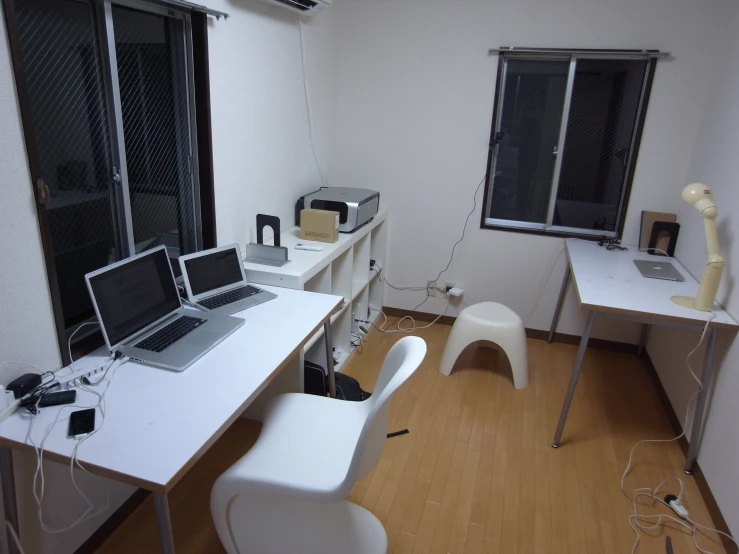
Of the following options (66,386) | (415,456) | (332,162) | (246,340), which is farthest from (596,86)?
(66,386)

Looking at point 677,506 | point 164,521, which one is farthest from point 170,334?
point 677,506

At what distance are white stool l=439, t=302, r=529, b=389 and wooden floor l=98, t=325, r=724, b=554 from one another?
0.11 m

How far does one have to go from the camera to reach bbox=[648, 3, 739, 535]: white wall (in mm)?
1914

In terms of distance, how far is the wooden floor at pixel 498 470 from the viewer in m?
1.83

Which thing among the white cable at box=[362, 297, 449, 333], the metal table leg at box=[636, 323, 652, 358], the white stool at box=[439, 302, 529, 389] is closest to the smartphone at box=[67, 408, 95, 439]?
the white stool at box=[439, 302, 529, 389]

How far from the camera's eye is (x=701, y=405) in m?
2.12

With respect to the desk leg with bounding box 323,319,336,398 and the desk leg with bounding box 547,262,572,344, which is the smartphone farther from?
Result: the desk leg with bounding box 547,262,572,344

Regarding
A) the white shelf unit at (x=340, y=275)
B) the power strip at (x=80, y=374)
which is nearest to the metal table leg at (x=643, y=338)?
the white shelf unit at (x=340, y=275)

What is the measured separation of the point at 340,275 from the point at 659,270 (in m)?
1.71

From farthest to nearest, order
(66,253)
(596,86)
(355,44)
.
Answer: (355,44)
(596,86)
(66,253)

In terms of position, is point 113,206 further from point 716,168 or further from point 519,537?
point 716,168

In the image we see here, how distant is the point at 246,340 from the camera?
5.54 ft

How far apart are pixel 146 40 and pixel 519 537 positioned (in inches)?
92.5

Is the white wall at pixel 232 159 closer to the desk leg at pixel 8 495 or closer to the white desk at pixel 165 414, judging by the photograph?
the desk leg at pixel 8 495
